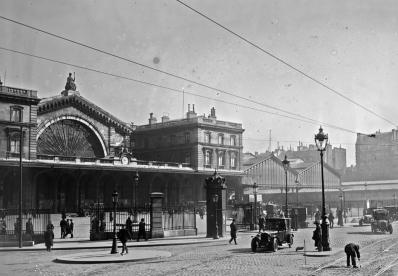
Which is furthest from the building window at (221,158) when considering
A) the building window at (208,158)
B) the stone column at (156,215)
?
the stone column at (156,215)

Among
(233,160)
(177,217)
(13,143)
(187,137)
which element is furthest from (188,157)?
(177,217)

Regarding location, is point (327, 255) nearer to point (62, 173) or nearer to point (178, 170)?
point (62, 173)

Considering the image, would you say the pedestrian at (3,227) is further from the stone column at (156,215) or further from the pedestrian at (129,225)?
the stone column at (156,215)

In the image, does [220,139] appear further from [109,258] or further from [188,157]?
[109,258]

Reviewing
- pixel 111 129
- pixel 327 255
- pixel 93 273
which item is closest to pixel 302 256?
pixel 327 255

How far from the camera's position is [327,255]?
2020 cm

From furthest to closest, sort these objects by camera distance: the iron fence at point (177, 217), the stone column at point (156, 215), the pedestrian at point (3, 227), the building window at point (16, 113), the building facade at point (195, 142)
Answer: the building facade at point (195, 142)
the building window at point (16, 113)
the iron fence at point (177, 217)
the stone column at point (156, 215)
the pedestrian at point (3, 227)

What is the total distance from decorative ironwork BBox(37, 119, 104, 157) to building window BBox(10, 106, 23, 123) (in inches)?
220

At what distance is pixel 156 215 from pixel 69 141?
35615mm

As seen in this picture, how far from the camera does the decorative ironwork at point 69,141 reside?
6096cm

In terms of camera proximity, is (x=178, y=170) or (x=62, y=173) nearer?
(x=62, y=173)

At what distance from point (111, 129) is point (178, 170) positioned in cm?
1061

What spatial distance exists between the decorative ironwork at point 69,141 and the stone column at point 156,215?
33086mm

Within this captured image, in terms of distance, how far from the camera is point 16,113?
55031mm
